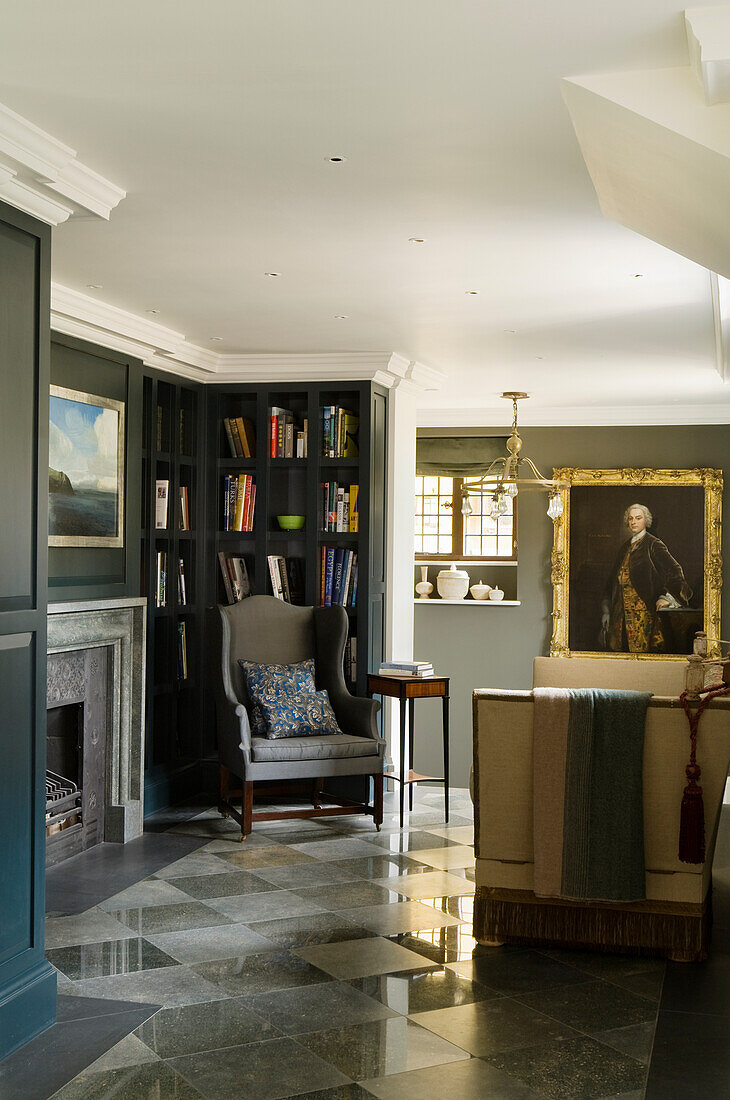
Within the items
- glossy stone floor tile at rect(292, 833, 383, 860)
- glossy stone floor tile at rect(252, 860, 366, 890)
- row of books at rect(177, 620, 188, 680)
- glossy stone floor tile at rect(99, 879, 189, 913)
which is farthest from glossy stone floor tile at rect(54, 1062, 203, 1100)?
row of books at rect(177, 620, 188, 680)

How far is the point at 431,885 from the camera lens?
478 centimetres

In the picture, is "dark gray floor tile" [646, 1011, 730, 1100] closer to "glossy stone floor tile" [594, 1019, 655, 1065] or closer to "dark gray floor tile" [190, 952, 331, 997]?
"glossy stone floor tile" [594, 1019, 655, 1065]

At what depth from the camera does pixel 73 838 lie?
5145 mm

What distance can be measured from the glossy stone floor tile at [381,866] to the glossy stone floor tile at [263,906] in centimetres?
47

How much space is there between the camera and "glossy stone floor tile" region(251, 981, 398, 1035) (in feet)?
10.8

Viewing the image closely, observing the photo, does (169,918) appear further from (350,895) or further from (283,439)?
(283,439)

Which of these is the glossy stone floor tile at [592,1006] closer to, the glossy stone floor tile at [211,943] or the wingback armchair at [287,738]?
the glossy stone floor tile at [211,943]

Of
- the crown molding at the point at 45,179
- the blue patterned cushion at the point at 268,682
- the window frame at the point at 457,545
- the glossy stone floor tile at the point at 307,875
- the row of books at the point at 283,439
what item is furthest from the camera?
the window frame at the point at 457,545

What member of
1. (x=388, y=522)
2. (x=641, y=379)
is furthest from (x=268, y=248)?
(x=641, y=379)

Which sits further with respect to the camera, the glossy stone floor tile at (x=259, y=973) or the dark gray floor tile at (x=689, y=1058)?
the glossy stone floor tile at (x=259, y=973)

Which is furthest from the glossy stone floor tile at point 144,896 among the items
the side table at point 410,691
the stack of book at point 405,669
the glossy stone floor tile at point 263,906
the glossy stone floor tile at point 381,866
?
the stack of book at point 405,669

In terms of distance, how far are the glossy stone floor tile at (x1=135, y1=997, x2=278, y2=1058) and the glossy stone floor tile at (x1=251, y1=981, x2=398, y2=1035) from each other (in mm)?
50

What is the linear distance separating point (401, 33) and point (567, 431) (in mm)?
6596

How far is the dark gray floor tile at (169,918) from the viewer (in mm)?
4156
